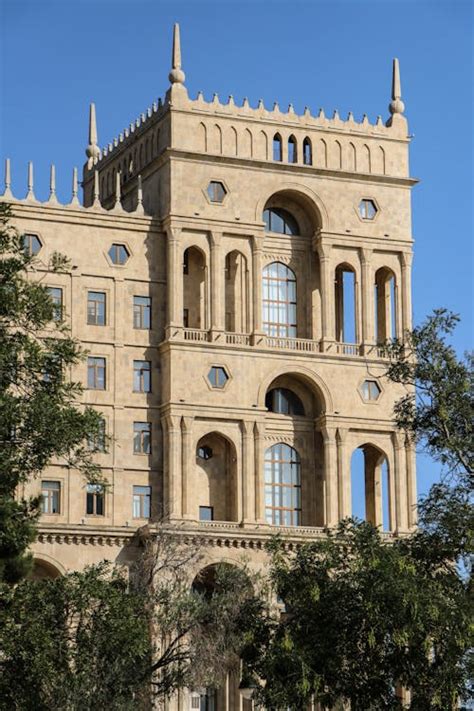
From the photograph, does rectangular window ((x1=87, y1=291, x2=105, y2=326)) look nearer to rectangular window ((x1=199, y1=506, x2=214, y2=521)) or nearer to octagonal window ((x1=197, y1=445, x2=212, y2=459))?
octagonal window ((x1=197, y1=445, x2=212, y2=459))

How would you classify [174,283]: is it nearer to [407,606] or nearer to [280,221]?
[280,221]

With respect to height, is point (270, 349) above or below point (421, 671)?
above

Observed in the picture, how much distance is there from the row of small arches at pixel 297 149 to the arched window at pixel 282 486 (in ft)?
37.2

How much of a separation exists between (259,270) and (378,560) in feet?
89.8

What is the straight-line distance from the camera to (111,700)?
54.6 metres

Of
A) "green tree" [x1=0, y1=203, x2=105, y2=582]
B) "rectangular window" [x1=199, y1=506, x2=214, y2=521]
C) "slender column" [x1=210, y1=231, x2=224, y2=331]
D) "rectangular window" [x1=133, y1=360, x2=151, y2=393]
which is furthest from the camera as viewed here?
"slender column" [x1=210, y1=231, x2=224, y2=331]

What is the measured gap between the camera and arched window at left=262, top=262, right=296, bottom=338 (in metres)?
78.2

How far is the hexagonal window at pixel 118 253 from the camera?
75938 millimetres

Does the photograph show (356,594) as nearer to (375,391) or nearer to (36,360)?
(36,360)

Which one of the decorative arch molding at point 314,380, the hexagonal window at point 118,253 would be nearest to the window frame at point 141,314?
the hexagonal window at point 118,253

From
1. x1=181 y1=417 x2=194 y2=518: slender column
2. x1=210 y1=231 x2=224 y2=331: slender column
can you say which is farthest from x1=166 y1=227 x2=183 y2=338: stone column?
x1=181 y1=417 x2=194 y2=518: slender column

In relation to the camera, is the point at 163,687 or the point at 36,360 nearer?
the point at 36,360

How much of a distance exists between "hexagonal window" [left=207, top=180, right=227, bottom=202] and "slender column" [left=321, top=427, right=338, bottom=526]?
973 cm

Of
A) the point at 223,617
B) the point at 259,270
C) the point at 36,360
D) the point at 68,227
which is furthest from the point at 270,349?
the point at 36,360
